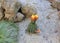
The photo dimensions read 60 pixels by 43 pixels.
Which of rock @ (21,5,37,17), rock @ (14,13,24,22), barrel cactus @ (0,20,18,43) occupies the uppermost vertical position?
rock @ (21,5,37,17)

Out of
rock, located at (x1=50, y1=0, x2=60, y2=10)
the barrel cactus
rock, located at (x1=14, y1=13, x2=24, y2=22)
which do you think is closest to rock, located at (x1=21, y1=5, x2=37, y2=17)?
rock, located at (x1=14, y1=13, x2=24, y2=22)

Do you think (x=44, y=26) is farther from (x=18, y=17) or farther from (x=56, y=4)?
(x=56, y=4)

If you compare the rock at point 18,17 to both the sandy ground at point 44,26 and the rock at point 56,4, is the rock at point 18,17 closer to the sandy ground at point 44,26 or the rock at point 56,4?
the sandy ground at point 44,26

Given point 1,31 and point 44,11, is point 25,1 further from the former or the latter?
point 1,31

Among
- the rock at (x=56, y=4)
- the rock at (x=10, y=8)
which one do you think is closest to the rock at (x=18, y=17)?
the rock at (x=10, y=8)

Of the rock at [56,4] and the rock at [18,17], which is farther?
the rock at [56,4]

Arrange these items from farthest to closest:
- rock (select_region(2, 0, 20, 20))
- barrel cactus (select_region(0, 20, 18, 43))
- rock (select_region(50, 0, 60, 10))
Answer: rock (select_region(50, 0, 60, 10)) < rock (select_region(2, 0, 20, 20)) < barrel cactus (select_region(0, 20, 18, 43))

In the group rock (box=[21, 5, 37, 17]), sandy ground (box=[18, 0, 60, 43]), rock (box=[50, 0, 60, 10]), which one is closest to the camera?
sandy ground (box=[18, 0, 60, 43])

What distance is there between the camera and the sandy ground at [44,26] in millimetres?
2323

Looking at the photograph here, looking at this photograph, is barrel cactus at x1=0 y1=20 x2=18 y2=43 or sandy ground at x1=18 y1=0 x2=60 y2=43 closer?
barrel cactus at x1=0 y1=20 x2=18 y2=43

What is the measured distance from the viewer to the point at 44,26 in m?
2.65

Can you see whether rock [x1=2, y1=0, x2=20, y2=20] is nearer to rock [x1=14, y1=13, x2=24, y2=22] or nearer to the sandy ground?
rock [x1=14, y1=13, x2=24, y2=22]

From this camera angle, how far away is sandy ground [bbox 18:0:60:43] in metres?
2.32

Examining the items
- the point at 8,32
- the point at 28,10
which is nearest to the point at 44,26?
the point at 28,10
